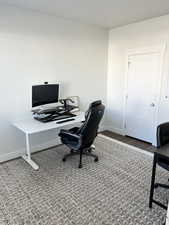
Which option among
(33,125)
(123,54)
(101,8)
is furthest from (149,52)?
(33,125)

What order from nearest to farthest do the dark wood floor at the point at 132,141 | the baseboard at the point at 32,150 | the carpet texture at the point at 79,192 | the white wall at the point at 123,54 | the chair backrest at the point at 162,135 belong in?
the carpet texture at the point at 79,192, the chair backrest at the point at 162,135, the baseboard at the point at 32,150, the white wall at the point at 123,54, the dark wood floor at the point at 132,141

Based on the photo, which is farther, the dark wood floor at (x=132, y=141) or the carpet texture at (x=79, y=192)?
the dark wood floor at (x=132, y=141)

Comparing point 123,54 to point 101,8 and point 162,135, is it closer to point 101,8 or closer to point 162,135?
point 101,8

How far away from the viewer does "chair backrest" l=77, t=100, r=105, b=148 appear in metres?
2.65

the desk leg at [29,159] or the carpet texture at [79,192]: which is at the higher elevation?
the desk leg at [29,159]

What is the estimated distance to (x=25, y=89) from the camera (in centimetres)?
316

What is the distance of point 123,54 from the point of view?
4.09m

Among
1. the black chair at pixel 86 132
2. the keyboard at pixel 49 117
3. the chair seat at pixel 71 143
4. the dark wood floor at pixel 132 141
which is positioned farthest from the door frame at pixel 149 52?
the chair seat at pixel 71 143

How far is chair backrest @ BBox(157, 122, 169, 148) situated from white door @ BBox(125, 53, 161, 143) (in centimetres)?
154

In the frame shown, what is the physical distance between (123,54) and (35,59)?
2.05 metres

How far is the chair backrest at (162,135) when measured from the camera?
210cm

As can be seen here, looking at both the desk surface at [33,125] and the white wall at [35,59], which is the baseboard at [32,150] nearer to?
the white wall at [35,59]

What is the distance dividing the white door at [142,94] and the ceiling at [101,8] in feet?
2.68

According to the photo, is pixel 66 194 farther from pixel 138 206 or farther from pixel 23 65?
pixel 23 65
